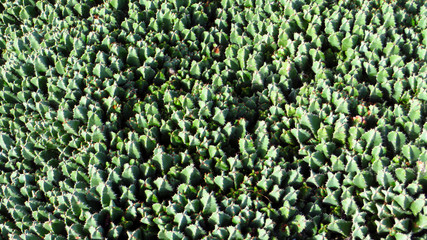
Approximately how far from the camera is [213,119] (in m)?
3.48

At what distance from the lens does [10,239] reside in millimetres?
3047

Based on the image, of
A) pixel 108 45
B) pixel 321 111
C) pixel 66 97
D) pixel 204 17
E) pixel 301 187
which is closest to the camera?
pixel 301 187

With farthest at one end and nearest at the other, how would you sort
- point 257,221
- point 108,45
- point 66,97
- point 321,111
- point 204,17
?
point 204,17 → point 108,45 → point 66,97 → point 321,111 → point 257,221

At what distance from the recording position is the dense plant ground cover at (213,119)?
3018 millimetres

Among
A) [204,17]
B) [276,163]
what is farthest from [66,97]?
[276,163]

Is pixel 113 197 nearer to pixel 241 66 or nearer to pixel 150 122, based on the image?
pixel 150 122

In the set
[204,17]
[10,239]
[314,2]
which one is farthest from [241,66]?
[10,239]

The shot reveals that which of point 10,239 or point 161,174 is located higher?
point 161,174

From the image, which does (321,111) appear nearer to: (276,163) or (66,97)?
(276,163)

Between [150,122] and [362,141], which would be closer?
[362,141]

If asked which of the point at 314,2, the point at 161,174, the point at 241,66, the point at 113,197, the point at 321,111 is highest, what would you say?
the point at 314,2

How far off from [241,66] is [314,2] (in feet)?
3.18

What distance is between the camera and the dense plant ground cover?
3018 mm

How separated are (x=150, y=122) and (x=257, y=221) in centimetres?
116
